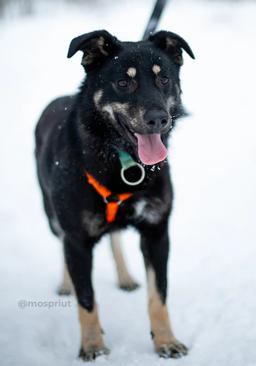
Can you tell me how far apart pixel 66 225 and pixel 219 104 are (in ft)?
25.2

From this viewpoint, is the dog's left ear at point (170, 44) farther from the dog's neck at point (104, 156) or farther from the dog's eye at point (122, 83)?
the dog's neck at point (104, 156)

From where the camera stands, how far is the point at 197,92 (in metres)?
11.4

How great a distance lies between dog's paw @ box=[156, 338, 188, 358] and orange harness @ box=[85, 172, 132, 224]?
106 centimetres

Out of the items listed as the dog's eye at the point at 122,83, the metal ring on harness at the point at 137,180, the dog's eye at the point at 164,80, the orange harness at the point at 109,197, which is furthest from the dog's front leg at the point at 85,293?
the dog's eye at the point at 164,80

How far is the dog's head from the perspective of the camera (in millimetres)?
3152

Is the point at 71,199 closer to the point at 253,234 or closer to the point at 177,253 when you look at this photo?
the point at 177,253

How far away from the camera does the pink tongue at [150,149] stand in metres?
3.20

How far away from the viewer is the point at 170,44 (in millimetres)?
3639

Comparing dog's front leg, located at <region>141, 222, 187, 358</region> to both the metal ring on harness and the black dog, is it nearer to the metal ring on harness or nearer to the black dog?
the black dog

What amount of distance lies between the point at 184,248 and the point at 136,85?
2612mm

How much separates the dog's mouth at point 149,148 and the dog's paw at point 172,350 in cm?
140

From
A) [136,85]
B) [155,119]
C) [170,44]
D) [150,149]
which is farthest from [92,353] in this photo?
[170,44]

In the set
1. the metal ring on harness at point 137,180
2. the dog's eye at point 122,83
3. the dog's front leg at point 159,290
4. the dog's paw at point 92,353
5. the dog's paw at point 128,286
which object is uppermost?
the dog's eye at point 122,83

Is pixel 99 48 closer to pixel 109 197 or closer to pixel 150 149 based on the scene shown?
pixel 150 149
